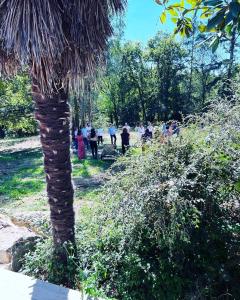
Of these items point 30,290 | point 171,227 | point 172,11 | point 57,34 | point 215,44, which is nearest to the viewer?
point 215,44

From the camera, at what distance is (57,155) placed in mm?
4793

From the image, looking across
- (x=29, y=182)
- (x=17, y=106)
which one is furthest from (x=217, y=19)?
(x=17, y=106)

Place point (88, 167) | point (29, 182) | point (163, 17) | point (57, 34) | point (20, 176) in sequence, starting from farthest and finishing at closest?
point (88, 167) → point (20, 176) → point (29, 182) → point (57, 34) → point (163, 17)

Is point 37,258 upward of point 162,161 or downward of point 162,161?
downward

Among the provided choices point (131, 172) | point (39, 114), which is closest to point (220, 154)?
point (131, 172)

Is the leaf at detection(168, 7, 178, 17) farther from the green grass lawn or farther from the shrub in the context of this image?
the green grass lawn

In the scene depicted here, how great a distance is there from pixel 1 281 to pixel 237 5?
4.30 meters

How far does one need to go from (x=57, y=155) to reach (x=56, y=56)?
4.69ft

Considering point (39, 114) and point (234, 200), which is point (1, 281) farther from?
point (234, 200)

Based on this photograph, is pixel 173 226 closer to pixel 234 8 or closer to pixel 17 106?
pixel 234 8

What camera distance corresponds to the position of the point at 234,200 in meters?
5.07

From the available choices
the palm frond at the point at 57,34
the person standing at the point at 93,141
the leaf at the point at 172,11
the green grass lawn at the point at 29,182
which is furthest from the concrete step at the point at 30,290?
the person standing at the point at 93,141

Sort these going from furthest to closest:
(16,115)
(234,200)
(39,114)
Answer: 1. (16,115)
2. (234,200)
3. (39,114)

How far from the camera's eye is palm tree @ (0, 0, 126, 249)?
3.87 m
